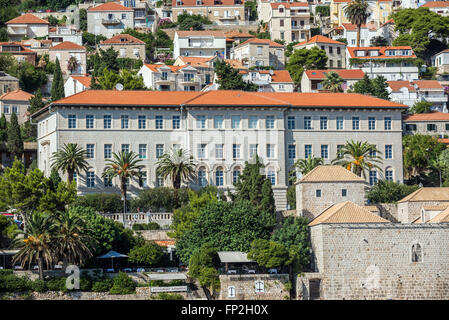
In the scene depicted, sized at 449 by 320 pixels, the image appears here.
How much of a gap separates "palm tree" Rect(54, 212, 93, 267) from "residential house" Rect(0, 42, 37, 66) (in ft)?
225

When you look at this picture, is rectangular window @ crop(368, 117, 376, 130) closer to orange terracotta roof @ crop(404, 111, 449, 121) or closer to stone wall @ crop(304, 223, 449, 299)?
orange terracotta roof @ crop(404, 111, 449, 121)

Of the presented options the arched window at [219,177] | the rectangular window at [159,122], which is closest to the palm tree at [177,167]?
the arched window at [219,177]

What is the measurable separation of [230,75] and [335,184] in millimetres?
34106

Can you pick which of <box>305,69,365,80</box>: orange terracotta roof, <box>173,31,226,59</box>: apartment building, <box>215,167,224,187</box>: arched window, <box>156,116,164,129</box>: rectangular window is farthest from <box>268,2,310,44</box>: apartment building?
<box>215,167,224,187</box>: arched window

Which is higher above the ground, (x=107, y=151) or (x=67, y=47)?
(x=67, y=47)

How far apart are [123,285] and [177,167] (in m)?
18.7

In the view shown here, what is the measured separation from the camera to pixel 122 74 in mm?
107500

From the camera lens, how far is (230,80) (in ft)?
333

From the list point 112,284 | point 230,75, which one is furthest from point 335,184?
point 230,75

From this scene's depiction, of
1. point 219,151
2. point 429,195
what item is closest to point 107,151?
point 219,151

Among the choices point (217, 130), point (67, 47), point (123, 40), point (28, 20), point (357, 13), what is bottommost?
point (217, 130)

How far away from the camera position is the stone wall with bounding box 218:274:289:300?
2442 inches

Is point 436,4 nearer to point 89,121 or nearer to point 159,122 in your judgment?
point 159,122

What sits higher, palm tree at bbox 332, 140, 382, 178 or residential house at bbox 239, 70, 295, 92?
residential house at bbox 239, 70, 295, 92
